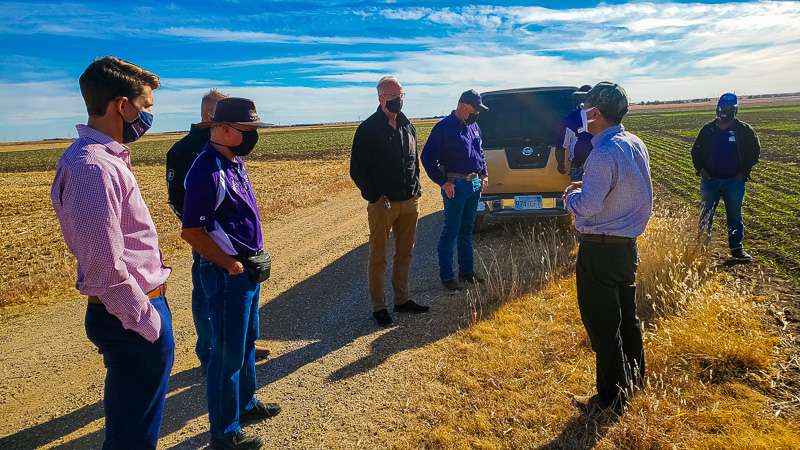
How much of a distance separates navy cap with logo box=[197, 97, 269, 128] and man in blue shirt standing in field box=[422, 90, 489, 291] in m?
2.83

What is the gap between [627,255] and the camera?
300cm

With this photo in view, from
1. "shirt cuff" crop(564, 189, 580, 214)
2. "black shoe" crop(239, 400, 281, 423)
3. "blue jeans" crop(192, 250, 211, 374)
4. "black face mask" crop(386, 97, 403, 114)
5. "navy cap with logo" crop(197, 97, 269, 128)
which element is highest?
"black face mask" crop(386, 97, 403, 114)

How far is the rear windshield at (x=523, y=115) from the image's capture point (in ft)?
26.2

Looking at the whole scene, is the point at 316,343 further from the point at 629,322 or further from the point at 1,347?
the point at 1,347

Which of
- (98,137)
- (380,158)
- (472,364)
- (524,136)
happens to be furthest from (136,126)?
(524,136)

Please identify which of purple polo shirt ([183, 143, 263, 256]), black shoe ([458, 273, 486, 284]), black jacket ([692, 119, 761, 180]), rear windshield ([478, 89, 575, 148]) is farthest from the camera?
rear windshield ([478, 89, 575, 148])

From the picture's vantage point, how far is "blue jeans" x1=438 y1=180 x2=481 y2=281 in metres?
5.57

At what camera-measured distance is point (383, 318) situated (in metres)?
4.95

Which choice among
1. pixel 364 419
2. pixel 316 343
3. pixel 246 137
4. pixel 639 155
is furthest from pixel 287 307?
pixel 639 155

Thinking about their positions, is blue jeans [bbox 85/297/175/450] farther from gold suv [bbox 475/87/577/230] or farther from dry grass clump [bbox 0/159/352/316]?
gold suv [bbox 475/87/577/230]

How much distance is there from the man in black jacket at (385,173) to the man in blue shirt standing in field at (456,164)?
0.54m

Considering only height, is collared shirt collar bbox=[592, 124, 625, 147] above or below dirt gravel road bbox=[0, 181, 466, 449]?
above

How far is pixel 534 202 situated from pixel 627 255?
14.3 ft

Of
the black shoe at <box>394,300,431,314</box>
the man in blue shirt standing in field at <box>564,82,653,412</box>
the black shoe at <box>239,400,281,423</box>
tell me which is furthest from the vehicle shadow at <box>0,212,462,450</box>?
the man in blue shirt standing in field at <box>564,82,653,412</box>
